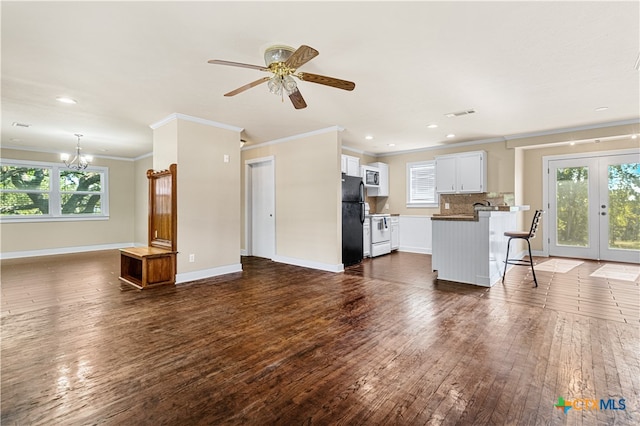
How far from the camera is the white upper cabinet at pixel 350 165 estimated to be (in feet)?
20.5

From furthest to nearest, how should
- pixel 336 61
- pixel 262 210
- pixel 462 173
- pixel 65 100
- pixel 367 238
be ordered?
pixel 262 210 < pixel 367 238 < pixel 462 173 < pixel 65 100 < pixel 336 61

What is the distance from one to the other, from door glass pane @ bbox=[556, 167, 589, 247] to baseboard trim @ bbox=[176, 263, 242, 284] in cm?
666

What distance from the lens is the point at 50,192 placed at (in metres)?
7.23

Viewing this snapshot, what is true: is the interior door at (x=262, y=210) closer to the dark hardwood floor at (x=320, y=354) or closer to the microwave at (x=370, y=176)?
the microwave at (x=370, y=176)

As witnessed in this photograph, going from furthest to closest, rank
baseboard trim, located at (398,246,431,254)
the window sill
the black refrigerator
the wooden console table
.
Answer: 1. baseboard trim, located at (398,246,431,254)
2. the window sill
3. the black refrigerator
4. the wooden console table

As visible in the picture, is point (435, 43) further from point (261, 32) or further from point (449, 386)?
point (449, 386)

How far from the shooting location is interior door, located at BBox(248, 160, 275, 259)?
6297mm

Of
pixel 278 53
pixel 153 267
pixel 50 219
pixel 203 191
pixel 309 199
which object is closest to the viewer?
pixel 278 53

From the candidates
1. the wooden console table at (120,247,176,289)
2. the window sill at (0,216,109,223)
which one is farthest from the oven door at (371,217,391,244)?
the window sill at (0,216,109,223)

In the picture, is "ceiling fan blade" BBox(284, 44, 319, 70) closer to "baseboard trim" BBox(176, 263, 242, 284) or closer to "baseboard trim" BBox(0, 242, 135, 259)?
"baseboard trim" BBox(176, 263, 242, 284)

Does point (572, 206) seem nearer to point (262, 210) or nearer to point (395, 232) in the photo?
point (395, 232)

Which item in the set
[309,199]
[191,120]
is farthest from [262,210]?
[191,120]

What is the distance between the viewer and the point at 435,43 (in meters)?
2.49

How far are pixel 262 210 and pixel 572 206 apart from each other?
6508 mm
